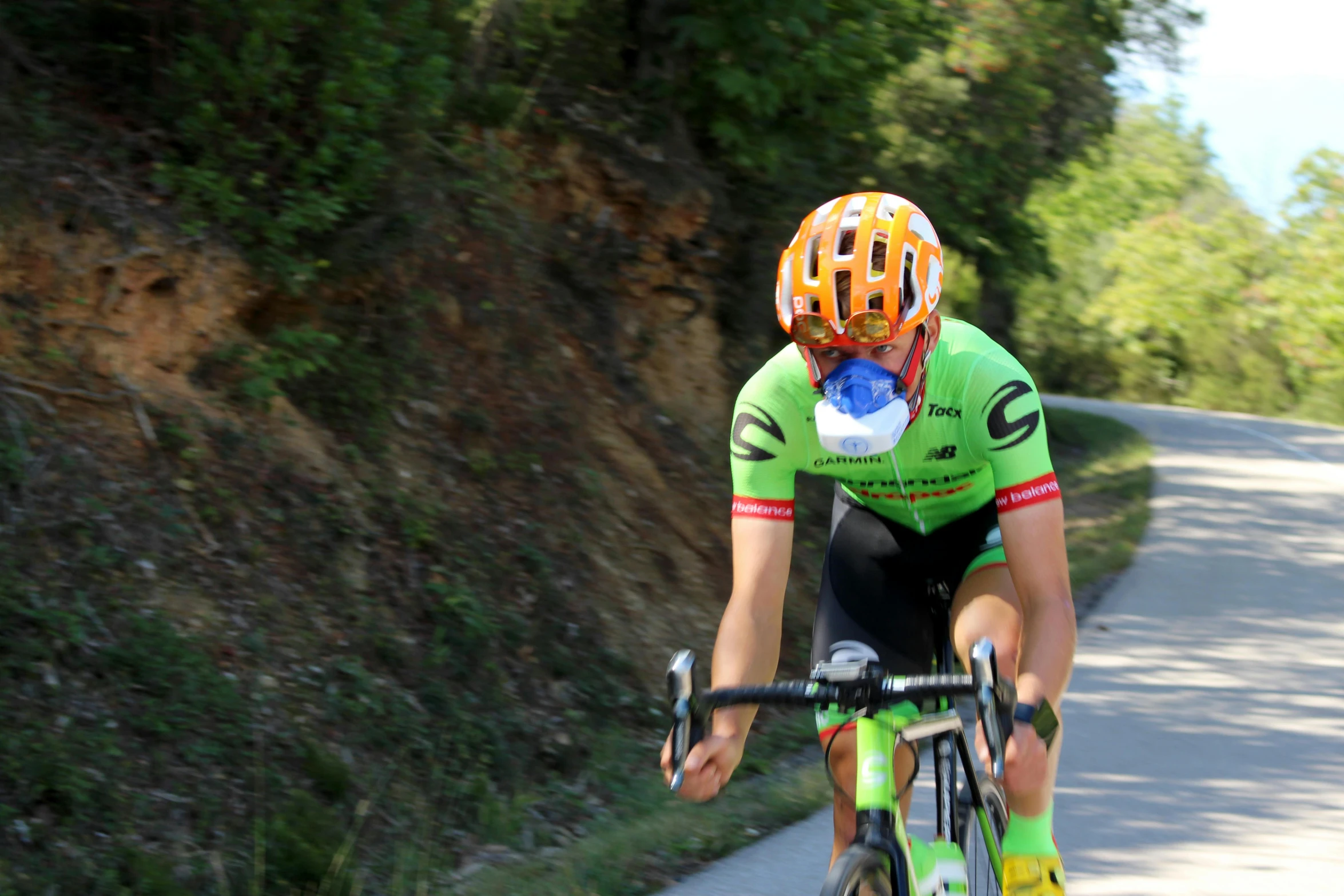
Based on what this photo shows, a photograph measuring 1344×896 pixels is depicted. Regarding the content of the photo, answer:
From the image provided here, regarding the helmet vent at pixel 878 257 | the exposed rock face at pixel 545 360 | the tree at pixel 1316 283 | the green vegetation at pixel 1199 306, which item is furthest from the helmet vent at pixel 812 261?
the tree at pixel 1316 283

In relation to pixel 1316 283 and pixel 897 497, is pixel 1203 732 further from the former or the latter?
pixel 1316 283

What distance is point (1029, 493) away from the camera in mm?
3027

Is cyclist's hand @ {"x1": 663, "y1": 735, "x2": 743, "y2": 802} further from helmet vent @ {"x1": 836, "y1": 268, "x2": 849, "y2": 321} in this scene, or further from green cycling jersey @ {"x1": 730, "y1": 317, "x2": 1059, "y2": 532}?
helmet vent @ {"x1": 836, "y1": 268, "x2": 849, "y2": 321}

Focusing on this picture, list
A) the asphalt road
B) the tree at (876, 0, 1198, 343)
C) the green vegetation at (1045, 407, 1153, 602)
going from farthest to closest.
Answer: the tree at (876, 0, 1198, 343)
the green vegetation at (1045, 407, 1153, 602)
the asphalt road

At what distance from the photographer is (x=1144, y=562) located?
11609 millimetres

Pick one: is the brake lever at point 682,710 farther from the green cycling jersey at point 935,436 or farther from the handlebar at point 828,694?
the green cycling jersey at point 935,436

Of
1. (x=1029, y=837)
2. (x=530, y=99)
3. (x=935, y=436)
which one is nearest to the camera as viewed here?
(x=1029, y=837)

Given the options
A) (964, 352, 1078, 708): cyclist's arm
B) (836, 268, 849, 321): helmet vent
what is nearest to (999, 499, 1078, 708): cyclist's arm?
(964, 352, 1078, 708): cyclist's arm

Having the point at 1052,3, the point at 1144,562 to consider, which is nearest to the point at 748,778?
the point at 1144,562

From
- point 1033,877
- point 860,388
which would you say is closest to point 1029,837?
point 1033,877

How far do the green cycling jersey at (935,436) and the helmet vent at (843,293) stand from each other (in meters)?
0.22

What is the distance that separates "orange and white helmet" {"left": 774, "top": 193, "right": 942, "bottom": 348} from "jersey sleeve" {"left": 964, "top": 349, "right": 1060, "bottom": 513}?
294mm

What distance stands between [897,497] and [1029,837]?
3.05 ft

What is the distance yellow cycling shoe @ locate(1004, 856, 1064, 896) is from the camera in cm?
307
